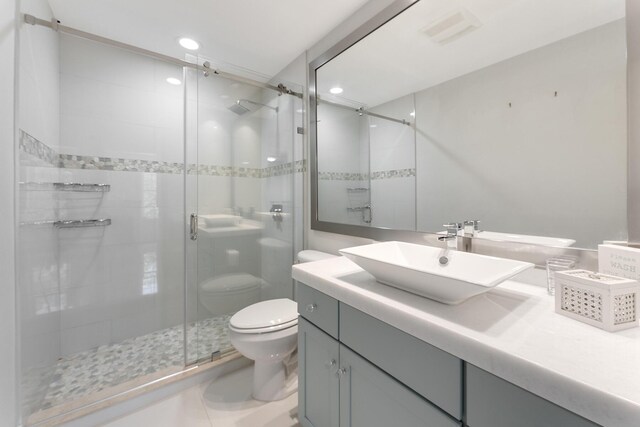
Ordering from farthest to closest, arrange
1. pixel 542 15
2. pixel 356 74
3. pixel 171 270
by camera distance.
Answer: pixel 171 270 < pixel 356 74 < pixel 542 15

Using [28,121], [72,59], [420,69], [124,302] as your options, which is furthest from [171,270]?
[420,69]

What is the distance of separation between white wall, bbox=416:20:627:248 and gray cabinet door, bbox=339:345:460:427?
0.76 metres

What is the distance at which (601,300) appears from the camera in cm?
65

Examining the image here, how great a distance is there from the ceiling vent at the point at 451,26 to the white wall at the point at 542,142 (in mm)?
207

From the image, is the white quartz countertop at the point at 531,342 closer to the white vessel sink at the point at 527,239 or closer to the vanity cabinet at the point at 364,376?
the vanity cabinet at the point at 364,376

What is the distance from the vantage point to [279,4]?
1.58m

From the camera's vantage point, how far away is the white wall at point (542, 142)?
0.85 metres

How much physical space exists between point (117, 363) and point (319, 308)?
5.67 ft

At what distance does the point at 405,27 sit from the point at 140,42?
75.6 inches

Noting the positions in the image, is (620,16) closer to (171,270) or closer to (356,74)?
(356,74)

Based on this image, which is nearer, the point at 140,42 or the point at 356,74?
the point at 356,74

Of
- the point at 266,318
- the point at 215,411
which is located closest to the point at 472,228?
the point at 266,318

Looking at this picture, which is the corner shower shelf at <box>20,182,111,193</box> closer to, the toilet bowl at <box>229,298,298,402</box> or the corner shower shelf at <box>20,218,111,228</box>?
the corner shower shelf at <box>20,218,111,228</box>

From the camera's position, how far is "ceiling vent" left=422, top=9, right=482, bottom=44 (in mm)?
1167
